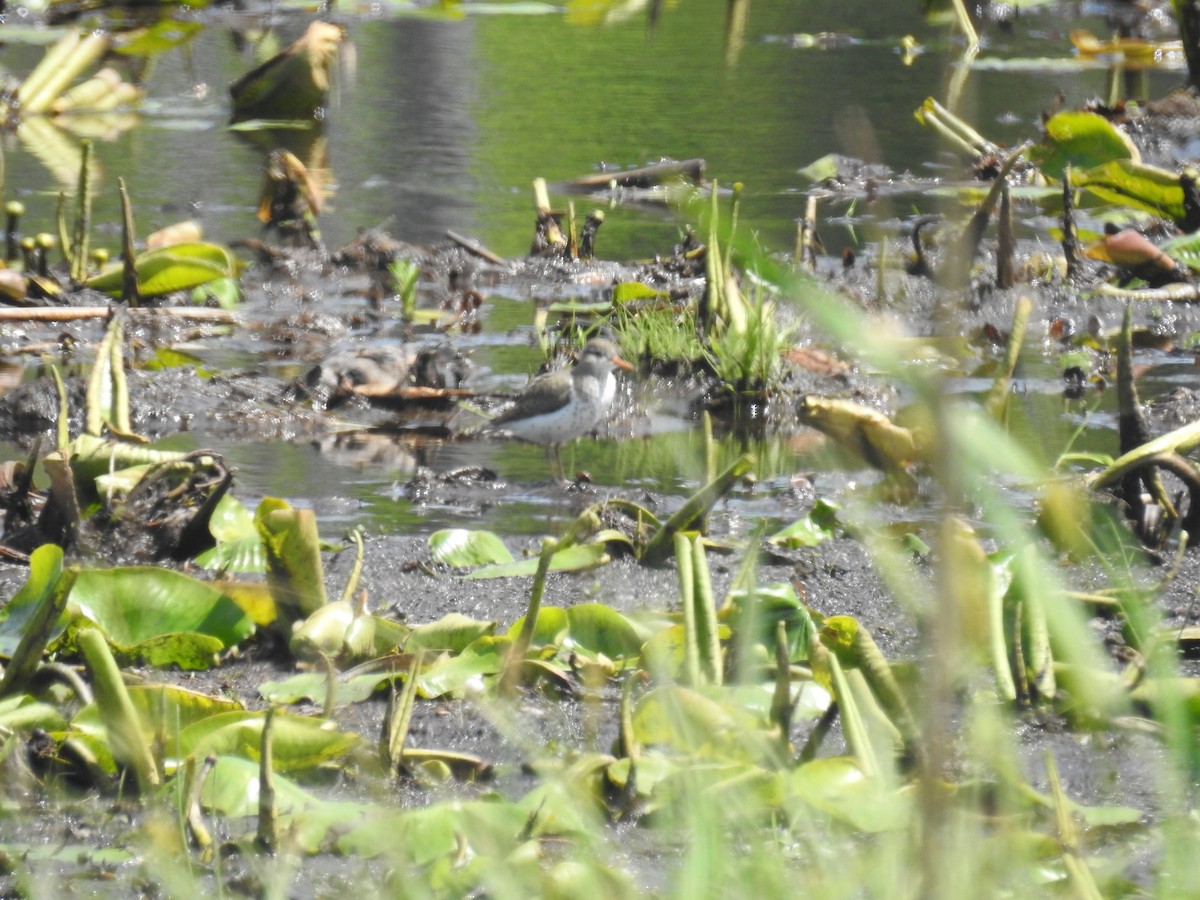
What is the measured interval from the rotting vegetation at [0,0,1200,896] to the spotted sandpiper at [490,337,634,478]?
0.31 meters

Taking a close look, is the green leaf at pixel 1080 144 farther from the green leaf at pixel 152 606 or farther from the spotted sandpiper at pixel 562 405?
the green leaf at pixel 152 606

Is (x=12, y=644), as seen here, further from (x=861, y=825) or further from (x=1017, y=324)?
(x=1017, y=324)

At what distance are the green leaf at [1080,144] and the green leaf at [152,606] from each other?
20.3 feet

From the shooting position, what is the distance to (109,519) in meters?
4.29

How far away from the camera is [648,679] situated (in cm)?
343

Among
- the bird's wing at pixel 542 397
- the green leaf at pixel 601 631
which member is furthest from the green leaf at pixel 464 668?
the bird's wing at pixel 542 397

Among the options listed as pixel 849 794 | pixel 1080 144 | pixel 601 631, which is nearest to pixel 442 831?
pixel 849 794

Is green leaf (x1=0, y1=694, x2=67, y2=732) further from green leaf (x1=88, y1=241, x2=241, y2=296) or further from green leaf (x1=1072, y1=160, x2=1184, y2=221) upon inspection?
green leaf (x1=1072, y1=160, x2=1184, y2=221)

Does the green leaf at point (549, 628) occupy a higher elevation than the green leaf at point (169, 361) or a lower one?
higher

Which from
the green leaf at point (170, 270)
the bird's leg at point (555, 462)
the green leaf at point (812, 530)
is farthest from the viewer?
the green leaf at point (170, 270)

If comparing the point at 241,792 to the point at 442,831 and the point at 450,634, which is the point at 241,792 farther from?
the point at 450,634

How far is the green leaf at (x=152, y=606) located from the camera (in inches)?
138

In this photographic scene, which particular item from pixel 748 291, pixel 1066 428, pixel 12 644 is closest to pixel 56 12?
pixel 748 291

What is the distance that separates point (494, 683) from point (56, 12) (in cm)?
1665
